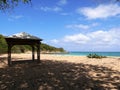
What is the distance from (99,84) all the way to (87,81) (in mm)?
664

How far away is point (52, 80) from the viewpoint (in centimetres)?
1177

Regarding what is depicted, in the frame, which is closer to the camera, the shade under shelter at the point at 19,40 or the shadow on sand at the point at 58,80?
the shadow on sand at the point at 58,80

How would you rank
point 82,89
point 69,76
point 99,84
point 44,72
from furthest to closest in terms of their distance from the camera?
1. point 44,72
2. point 69,76
3. point 99,84
4. point 82,89

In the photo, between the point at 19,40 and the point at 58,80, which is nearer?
the point at 58,80

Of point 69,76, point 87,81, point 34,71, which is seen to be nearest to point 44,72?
point 34,71

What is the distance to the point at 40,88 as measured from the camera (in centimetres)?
1055

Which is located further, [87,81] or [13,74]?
[13,74]

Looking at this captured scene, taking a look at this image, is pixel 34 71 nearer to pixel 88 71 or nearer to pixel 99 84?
pixel 88 71

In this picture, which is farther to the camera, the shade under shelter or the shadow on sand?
the shade under shelter

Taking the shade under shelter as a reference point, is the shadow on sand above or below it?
below

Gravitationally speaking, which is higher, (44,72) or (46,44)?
(46,44)

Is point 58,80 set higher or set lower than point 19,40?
lower

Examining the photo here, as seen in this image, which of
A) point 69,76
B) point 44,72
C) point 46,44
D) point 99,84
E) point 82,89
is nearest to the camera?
point 82,89

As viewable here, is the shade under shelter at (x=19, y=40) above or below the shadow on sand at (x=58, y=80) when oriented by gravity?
above
